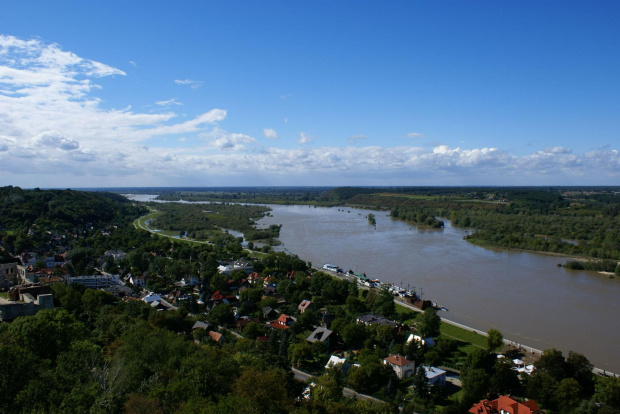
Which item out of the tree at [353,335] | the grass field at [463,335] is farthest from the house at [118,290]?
the grass field at [463,335]

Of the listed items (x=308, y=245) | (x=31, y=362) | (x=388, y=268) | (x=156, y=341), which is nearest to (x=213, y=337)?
(x=156, y=341)

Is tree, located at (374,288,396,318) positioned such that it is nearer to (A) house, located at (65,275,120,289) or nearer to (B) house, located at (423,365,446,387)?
(B) house, located at (423,365,446,387)

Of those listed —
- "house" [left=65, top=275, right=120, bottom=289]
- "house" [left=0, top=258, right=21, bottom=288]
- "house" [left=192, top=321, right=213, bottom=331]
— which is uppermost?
"house" [left=0, top=258, right=21, bottom=288]

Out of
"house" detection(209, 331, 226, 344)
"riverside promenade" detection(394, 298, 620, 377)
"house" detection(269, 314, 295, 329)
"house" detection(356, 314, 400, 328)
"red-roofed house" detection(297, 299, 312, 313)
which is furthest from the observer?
"red-roofed house" detection(297, 299, 312, 313)

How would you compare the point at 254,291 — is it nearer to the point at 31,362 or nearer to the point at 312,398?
the point at 312,398

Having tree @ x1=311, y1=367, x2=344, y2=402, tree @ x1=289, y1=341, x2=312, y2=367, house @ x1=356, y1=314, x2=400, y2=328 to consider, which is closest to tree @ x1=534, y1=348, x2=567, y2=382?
house @ x1=356, y1=314, x2=400, y2=328

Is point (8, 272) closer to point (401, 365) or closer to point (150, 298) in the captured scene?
point (150, 298)

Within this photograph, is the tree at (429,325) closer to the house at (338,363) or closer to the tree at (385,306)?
the tree at (385,306)
